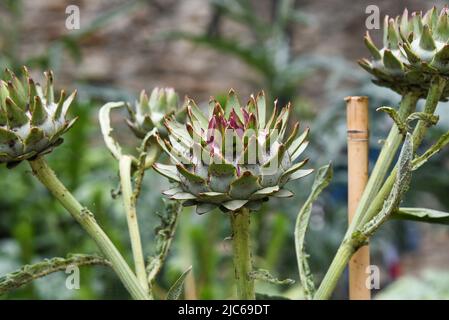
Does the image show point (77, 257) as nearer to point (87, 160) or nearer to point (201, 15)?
point (87, 160)

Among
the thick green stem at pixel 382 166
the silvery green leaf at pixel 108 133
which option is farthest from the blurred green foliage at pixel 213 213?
the thick green stem at pixel 382 166

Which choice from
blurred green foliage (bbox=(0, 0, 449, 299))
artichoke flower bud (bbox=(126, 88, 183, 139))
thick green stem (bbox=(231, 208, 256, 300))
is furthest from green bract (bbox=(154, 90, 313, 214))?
blurred green foliage (bbox=(0, 0, 449, 299))

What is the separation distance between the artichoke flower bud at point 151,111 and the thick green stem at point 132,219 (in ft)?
0.13

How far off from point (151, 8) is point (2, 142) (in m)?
2.71

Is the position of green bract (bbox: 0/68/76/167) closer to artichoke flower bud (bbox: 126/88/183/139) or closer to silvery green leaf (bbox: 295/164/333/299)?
artichoke flower bud (bbox: 126/88/183/139)

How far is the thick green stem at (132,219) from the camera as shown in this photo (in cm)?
53

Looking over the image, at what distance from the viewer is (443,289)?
127 centimetres

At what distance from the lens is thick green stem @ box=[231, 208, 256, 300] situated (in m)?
0.48

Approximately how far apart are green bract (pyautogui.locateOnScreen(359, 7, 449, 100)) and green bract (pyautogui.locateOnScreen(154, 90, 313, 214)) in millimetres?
121

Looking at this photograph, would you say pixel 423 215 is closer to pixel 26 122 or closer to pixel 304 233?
pixel 304 233

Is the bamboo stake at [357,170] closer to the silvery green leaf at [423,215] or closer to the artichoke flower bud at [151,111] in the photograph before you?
the silvery green leaf at [423,215]

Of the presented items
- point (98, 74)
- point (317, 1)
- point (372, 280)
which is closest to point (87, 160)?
point (98, 74)

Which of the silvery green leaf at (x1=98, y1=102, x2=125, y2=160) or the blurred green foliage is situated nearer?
the silvery green leaf at (x1=98, y1=102, x2=125, y2=160)

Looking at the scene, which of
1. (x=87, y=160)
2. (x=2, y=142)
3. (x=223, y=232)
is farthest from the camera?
(x=87, y=160)
